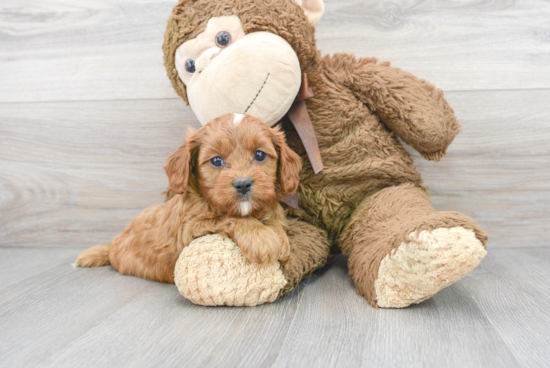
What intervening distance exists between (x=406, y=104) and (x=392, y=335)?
676mm

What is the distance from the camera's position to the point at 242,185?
95cm

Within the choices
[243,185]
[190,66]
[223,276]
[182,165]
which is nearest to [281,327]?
[223,276]

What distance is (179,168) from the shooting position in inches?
40.0

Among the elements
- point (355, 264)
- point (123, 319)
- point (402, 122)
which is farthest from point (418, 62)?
point (123, 319)

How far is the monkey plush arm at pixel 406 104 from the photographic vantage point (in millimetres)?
1223

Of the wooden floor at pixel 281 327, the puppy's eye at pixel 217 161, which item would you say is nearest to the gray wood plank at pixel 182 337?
the wooden floor at pixel 281 327

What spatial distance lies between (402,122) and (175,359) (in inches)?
35.1

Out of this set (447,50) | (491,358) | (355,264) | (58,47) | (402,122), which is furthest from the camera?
(58,47)

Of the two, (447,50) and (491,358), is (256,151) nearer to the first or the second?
(491,358)

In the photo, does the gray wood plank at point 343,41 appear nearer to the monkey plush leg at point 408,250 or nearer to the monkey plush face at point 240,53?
the monkey plush face at point 240,53

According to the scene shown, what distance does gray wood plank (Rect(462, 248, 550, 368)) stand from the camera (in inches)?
31.9

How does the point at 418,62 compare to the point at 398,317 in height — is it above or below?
above

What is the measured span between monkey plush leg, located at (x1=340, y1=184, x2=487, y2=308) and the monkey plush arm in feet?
0.60

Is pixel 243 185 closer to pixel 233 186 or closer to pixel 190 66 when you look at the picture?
pixel 233 186
